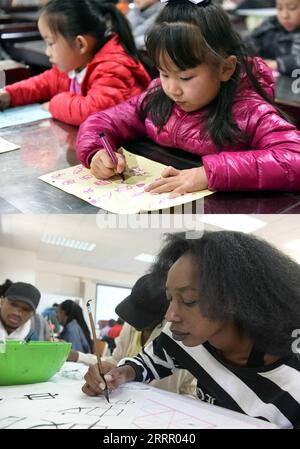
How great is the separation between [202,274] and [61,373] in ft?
0.80

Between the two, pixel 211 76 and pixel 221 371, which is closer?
pixel 221 371

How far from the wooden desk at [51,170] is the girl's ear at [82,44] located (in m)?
0.21

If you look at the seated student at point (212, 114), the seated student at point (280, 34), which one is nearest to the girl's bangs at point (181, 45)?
the seated student at point (212, 114)

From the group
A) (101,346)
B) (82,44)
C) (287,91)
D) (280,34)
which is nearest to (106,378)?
(101,346)

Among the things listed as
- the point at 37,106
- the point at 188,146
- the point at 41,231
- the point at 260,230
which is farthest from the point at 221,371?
the point at 37,106

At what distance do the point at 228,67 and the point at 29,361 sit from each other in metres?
0.63

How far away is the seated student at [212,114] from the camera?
925mm

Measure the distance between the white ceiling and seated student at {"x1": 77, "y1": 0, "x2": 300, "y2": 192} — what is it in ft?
0.59

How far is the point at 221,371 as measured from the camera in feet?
2.30

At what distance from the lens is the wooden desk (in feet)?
2.91

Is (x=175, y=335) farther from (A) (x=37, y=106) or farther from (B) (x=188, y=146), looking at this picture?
(A) (x=37, y=106)

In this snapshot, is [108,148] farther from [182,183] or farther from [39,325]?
[39,325]

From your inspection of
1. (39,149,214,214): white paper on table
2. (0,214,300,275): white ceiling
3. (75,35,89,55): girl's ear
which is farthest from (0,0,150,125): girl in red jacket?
(0,214,300,275): white ceiling

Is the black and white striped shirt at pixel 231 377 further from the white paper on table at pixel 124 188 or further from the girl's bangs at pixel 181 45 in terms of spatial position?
the girl's bangs at pixel 181 45
